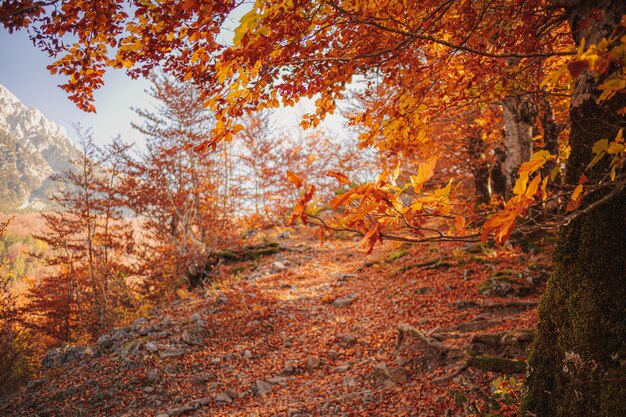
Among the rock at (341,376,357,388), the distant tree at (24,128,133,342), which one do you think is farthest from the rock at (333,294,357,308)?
the distant tree at (24,128,133,342)

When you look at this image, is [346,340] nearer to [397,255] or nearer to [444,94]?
[444,94]

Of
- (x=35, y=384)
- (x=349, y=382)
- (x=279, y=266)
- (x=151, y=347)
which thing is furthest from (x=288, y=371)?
(x=279, y=266)

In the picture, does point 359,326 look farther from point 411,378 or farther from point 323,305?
point 411,378

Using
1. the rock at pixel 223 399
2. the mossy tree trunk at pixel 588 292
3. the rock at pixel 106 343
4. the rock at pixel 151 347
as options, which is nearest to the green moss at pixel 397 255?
the rock at pixel 223 399

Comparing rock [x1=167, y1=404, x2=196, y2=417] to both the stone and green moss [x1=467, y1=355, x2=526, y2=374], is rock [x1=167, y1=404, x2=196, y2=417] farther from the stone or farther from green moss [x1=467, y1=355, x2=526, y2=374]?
green moss [x1=467, y1=355, x2=526, y2=374]

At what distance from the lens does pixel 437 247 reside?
1054 centimetres

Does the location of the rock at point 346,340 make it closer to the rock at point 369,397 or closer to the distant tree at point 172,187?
the rock at point 369,397

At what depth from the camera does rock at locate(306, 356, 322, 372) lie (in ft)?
18.7

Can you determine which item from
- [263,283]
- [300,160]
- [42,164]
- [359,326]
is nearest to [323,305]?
[359,326]

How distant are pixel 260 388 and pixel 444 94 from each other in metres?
4.88

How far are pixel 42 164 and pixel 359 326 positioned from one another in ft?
730

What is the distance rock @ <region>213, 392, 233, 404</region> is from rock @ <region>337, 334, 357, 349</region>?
2154 mm

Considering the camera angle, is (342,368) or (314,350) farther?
(314,350)

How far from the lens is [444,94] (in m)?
3.18
